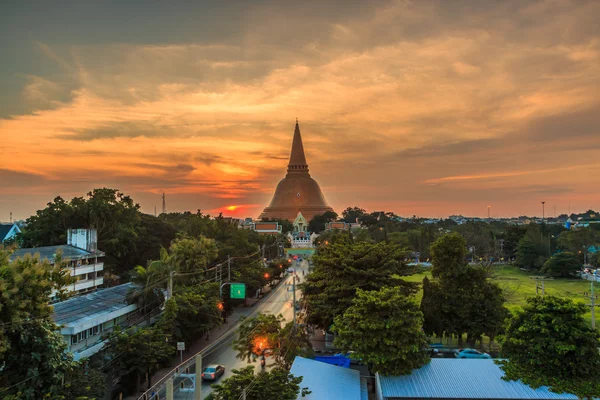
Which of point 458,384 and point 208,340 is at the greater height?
point 458,384

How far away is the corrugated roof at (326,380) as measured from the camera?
16562mm

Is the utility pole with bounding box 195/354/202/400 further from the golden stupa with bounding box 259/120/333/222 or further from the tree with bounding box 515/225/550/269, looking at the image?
the golden stupa with bounding box 259/120/333/222

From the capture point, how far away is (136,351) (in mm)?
18641

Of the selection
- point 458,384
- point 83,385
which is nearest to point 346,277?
point 458,384

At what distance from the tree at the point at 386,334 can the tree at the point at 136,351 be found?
7.48 metres

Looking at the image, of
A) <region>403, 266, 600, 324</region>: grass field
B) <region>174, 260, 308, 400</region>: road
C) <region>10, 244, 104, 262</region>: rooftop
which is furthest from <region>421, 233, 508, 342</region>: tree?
<region>10, 244, 104, 262</region>: rooftop

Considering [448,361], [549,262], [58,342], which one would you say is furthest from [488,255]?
[58,342]

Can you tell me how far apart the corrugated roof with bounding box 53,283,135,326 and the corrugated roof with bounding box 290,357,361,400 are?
936 centimetres

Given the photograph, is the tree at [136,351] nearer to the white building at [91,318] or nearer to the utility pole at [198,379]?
the white building at [91,318]

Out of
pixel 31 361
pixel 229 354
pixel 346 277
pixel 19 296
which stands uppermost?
pixel 19 296

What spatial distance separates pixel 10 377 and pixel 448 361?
15178 millimetres

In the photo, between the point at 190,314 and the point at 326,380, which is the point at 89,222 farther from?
the point at 326,380

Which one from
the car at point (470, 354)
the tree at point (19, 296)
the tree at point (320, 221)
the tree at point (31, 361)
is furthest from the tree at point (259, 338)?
the tree at point (320, 221)

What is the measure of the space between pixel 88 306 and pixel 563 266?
177 ft
